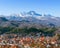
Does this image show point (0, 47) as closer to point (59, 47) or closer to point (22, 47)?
point (22, 47)

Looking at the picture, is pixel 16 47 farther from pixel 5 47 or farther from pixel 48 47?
pixel 48 47

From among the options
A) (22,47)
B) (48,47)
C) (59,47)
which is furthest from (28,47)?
(59,47)

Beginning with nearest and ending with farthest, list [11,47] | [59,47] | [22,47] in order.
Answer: [11,47] → [22,47] → [59,47]

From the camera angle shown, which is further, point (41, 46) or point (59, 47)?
point (59, 47)

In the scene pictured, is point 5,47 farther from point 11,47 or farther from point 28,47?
point 28,47

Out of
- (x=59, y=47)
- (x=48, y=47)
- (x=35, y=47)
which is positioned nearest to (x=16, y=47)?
(x=35, y=47)

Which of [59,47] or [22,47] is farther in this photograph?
[59,47]

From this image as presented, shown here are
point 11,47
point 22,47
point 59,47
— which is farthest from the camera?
point 59,47

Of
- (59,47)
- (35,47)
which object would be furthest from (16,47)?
(59,47)
